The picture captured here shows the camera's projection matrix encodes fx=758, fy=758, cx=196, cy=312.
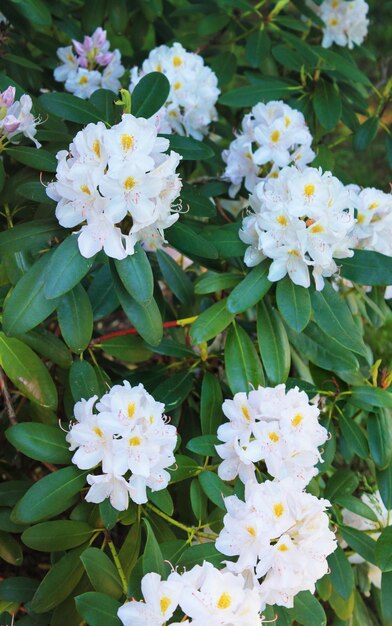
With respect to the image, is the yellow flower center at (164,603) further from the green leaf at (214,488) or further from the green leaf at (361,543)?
the green leaf at (361,543)

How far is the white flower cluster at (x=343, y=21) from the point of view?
1943 mm

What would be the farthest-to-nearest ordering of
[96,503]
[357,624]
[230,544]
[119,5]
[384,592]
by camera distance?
1. [119,5]
2. [357,624]
3. [384,592]
4. [96,503]
5. [230,544]

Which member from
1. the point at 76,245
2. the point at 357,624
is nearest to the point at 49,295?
the point at 76,245

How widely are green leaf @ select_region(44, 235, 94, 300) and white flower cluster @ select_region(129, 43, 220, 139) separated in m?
0.60

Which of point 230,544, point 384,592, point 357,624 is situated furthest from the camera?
point 357,624

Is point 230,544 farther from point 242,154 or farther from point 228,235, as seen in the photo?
point 242,154

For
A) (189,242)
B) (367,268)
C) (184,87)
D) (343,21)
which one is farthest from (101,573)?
(343,21)

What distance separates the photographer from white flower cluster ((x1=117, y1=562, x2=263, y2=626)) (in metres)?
0.91

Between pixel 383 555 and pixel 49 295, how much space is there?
2.21 feet

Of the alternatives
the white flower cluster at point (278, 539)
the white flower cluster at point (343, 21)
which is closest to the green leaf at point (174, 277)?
the white flower cluster at point (278, 539)

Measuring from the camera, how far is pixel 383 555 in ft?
3.99

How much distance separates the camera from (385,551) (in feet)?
4.00

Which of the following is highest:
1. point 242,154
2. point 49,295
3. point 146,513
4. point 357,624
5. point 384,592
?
point 49,295

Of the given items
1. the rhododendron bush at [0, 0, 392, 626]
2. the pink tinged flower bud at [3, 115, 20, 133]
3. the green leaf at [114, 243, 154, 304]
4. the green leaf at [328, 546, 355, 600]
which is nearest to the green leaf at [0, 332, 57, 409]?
the rhododendron bush at [0, 0, 392, 626]
